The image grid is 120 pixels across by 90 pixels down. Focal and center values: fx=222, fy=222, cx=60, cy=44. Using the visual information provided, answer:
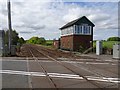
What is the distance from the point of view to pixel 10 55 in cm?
2708

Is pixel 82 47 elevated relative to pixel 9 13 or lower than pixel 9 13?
lower


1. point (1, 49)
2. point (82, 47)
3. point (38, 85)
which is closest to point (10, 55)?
point (1, 49)

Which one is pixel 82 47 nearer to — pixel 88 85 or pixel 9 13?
pixel 9 13

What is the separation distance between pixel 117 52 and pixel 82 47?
15.0 metres

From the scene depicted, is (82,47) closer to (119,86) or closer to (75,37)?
(75,37)

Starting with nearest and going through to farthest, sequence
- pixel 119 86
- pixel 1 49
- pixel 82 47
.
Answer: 1. pixel 119 86
2. pixel 1 49
3. pixel 82 47

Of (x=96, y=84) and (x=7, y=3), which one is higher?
(x=7, y=3)

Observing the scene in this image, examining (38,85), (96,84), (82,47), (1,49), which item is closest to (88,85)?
(96,84)

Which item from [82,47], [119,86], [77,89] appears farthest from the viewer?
[82,47]

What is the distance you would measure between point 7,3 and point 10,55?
6.35 metres

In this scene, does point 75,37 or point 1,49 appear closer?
point 1,49

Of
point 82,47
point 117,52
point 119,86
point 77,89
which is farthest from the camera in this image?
point 82,47

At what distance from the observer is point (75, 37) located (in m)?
41.2

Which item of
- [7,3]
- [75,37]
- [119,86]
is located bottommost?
[119,86]
